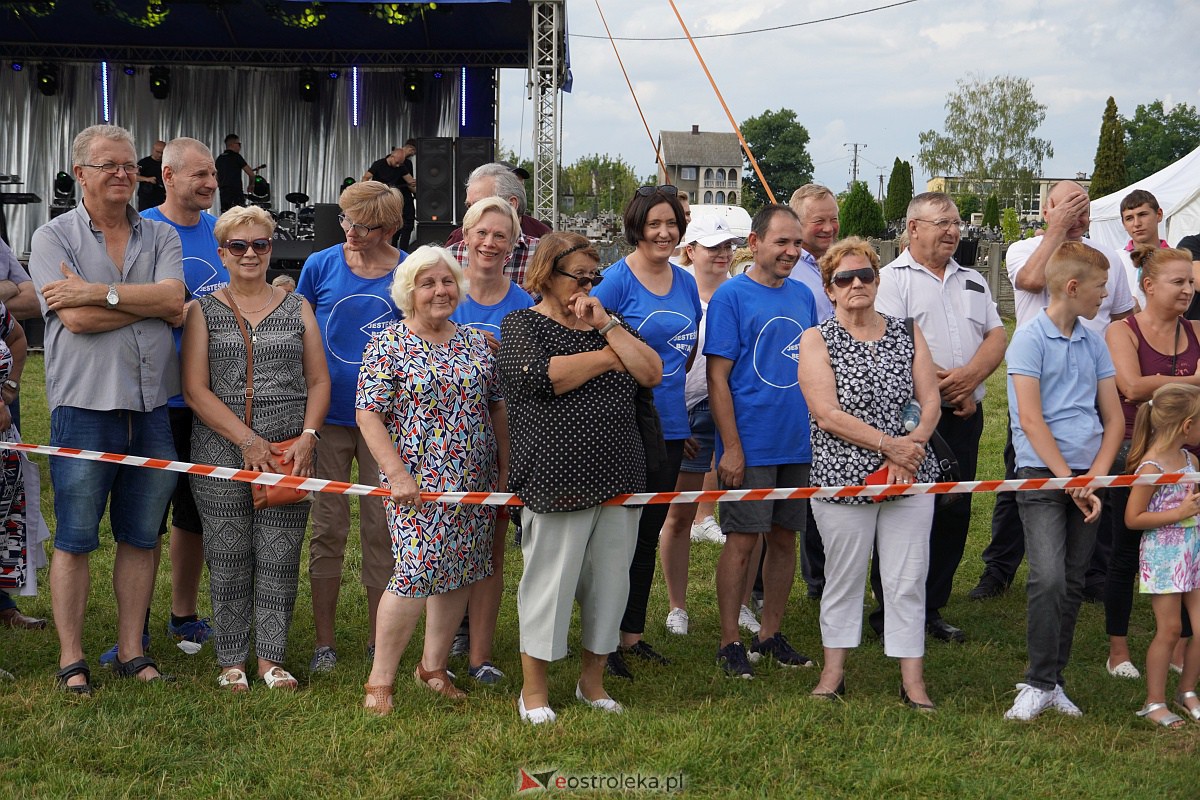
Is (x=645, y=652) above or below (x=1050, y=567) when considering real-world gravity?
below

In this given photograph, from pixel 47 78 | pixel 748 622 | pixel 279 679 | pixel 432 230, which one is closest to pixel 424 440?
pixel 279 679

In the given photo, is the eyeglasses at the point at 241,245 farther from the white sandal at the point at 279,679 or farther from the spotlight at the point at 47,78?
the spotlight at the point at 47,78

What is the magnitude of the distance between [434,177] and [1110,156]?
39.1m

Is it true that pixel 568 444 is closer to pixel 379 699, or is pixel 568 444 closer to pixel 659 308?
pixel 659 308

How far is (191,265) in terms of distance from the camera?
4.37 metres

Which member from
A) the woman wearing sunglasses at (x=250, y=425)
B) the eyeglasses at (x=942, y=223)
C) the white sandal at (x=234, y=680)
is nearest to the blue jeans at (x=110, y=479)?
the woman wearing sunglasses at (x=250, y=425)

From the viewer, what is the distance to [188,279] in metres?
4.37

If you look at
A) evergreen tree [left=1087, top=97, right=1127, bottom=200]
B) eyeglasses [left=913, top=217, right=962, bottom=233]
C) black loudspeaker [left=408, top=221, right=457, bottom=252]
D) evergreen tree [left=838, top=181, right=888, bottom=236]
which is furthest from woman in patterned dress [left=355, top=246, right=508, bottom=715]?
evergreen tree [left=1087, top=97, right=1127, bottom=200]

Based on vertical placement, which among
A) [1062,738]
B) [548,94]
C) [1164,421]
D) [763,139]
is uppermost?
[763,139]

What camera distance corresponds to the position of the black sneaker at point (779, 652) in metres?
4.43

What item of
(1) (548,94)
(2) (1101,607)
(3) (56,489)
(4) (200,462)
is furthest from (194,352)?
(1) (548,94)

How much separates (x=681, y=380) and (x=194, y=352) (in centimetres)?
183

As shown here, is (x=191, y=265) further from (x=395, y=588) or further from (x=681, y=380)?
(x=681, y=380)

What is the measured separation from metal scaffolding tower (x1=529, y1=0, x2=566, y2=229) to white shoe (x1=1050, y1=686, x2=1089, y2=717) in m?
11.0
